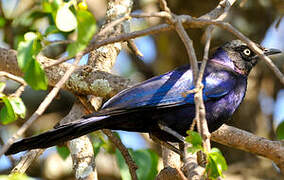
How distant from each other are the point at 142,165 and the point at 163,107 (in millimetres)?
680

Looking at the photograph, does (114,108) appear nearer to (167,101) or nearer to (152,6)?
(167,101)

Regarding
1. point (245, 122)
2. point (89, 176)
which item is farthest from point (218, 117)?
point (245, 122)

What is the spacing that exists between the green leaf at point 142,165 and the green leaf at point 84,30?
→ 2309 millimetres

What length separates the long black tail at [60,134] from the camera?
3643 mm

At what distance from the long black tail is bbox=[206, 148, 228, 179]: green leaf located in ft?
4.62

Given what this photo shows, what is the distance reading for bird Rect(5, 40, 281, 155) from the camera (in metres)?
4.00

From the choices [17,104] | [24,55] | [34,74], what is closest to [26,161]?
[17,104]

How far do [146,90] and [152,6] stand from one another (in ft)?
11.5

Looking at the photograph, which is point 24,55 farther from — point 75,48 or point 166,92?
point 166,92

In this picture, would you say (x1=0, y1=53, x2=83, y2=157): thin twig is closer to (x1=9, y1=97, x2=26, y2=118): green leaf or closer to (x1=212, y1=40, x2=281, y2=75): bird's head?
(x1=9, y1=97, x2=26, y2=118): green leaf

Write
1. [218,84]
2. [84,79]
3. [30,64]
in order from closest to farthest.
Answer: [30,64], [218,84], [84,79]

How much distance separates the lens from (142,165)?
4.80 m

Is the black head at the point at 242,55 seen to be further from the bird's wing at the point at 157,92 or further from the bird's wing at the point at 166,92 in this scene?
the bird's wing at the point at 157,92

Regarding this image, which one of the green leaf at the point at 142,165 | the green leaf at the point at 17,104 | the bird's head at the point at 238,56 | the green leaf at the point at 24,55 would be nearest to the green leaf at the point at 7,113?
the green leaf at the point at 17,104
